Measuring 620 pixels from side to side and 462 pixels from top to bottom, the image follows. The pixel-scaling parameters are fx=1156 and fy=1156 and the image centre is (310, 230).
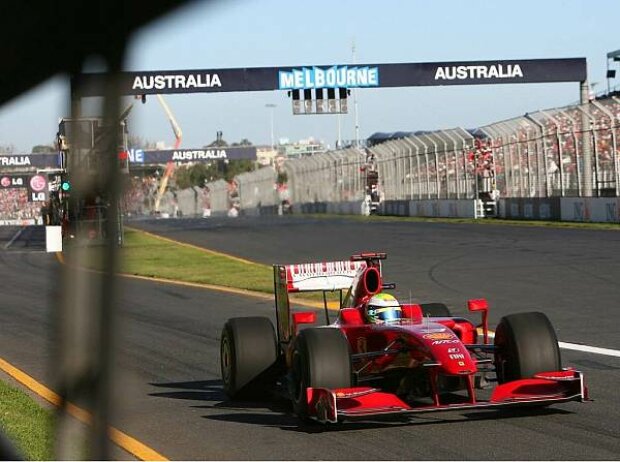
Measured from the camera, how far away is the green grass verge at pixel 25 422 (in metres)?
6.34

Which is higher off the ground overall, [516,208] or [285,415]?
[516,208]

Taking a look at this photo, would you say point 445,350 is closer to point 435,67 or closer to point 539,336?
point 539,336

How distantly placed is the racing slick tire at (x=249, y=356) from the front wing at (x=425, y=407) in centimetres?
152

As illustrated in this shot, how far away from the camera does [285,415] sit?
8.62m

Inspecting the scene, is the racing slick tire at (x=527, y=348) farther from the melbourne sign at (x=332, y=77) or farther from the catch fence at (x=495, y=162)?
the melbourne sign at (x=332, y=77)

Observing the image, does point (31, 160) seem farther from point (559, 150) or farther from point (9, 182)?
point (559, 150)

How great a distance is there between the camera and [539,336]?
325 inches

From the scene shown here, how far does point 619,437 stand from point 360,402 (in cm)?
164

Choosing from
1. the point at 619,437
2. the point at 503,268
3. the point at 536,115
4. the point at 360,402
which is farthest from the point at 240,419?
the point at 536,115

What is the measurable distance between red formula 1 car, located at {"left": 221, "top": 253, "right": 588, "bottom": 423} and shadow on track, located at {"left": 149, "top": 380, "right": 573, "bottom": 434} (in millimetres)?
111

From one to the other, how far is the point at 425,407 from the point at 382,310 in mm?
1405

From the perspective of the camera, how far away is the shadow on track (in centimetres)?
780

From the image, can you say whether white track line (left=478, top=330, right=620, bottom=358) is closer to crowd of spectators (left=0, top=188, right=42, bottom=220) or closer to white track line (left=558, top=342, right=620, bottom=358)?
white track line (left=558, top=342, right=620, bottom=358)

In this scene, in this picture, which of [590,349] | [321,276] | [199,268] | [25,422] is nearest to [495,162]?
[199,268]
